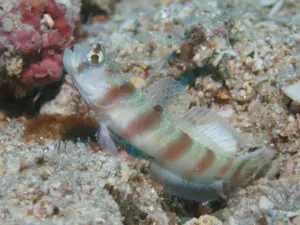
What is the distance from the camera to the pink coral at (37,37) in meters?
3.27

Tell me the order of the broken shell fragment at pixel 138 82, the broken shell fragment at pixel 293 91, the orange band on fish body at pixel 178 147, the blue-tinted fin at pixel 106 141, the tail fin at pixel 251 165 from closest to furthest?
the blue-tinted fin at pixel 106 141, the orange band on fish body at pixel 178 147, the tail fin at pixel 251 165, the broken shell fragment at pixel 293 91, the broken shell fragment at pixel 138 82

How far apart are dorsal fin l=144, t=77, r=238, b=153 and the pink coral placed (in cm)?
122

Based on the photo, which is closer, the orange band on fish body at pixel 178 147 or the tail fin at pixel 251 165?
the orange band on fish body at pixel 178 147

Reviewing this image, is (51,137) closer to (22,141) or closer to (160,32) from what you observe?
(22,141)

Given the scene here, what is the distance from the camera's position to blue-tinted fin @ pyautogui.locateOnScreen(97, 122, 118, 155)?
2.63 m

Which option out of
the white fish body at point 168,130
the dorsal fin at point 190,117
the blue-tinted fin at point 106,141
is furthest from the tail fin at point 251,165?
the blue-tinted fin at point 106,141

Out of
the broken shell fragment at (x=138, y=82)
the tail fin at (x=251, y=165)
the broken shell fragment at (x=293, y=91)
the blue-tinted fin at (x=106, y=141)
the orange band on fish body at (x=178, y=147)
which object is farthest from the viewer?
the broken shell fragment at (x=138, y=82)

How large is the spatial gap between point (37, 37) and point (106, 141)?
4.71 feet

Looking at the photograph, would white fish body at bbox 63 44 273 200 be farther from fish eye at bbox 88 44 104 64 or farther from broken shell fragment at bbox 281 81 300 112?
broken shell fragment at bbox 281 81 300 112

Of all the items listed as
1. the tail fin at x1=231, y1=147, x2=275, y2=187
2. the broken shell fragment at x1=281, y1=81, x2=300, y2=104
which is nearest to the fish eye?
the tail fin at x1=231, y1=147, x2=275, y2=187

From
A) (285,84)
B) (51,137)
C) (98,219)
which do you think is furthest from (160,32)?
(98,219)

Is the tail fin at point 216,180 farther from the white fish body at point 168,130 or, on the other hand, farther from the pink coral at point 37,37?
the pink coral at point 37,37

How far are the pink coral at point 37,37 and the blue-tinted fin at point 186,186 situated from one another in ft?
5.24

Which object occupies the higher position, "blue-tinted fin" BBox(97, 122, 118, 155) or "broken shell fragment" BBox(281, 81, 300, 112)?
"broken shell fragment" BBox(281, 81, 300, 112)
